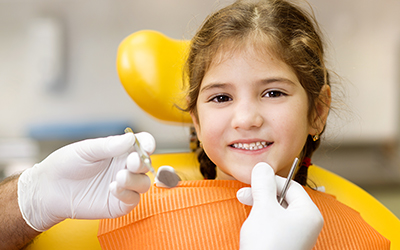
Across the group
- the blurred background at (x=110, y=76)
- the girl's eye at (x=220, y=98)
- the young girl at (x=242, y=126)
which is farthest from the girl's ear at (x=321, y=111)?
the blurred background at (x=110, y=76)

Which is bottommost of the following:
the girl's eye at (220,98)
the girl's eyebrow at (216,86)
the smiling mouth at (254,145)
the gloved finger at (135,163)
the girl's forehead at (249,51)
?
the smiling mouth at (254,145)

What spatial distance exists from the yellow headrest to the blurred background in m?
1.46

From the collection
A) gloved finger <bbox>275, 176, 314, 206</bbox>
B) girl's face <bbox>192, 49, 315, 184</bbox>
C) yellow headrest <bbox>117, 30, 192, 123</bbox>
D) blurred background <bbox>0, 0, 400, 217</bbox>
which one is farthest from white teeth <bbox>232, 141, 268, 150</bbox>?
blurred background <bbox>0, 0, 400, 217</bbox>

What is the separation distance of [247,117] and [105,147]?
347 millimetres

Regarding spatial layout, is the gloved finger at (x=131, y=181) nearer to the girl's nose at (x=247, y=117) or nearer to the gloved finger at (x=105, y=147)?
the gloved finger at (x=105, y=147)

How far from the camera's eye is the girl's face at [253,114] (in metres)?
0.91

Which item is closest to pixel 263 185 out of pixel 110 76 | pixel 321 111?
pixel 321 111

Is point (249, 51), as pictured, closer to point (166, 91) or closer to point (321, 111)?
point (321, 111)

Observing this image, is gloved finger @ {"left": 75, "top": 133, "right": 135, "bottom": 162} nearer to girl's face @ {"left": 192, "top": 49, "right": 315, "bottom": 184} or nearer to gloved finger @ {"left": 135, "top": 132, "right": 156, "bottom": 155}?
gloved finger @ {"left": 135, "top": 132, "right": 156, "bottom": 155}

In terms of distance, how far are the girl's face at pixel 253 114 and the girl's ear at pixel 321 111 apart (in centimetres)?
10

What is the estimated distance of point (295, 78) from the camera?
98 centimetres

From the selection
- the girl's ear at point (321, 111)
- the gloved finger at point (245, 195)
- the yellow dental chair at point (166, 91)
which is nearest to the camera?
the gloved finger at point (245, 195)

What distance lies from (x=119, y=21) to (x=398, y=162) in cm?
252

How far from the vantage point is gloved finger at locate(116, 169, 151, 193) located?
2.57 ft
